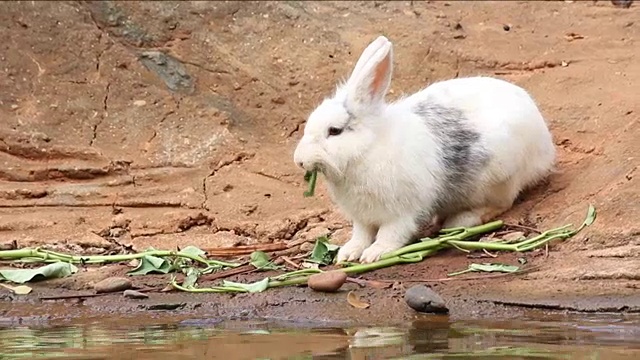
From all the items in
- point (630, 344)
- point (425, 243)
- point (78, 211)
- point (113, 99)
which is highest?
point (113, 99)

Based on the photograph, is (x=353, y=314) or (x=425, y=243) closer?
(x=353, y=314)

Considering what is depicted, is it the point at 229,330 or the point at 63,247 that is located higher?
the point at 63,247

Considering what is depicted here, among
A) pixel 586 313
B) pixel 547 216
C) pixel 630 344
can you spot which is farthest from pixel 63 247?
pixel 630 344

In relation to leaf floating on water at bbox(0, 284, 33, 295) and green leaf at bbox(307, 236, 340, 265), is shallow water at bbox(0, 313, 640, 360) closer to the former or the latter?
leaf floating on water at bbox(0, 284, 33, 295)

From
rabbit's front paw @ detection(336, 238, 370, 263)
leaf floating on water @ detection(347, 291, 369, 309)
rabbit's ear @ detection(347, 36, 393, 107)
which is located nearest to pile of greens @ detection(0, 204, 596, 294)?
rabbit's front paw @ detection(336, 238, 370, 263)

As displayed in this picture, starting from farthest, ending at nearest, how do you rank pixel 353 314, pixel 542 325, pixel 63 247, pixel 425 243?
pixel 63 247, pixel 425 243, pixel 353 314, pixel 542 325

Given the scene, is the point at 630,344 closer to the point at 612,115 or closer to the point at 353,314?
the point at 353,314

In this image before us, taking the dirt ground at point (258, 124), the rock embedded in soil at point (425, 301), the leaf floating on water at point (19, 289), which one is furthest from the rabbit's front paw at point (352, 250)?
the leaf floating on water at point (19, 289)

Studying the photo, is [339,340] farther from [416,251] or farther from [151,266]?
[151,266]
